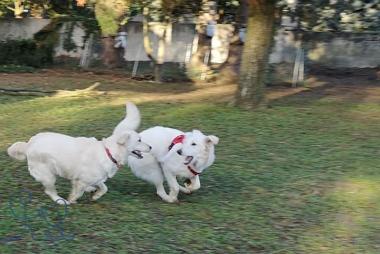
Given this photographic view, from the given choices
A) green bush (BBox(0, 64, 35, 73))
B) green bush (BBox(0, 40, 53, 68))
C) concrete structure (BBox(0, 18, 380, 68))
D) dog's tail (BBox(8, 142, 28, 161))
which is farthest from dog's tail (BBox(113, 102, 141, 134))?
green bush (BBox(0, 40, 53, 68))

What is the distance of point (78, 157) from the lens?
5.66 meters

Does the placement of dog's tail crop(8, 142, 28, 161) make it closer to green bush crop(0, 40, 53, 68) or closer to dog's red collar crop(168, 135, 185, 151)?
dog's red collar crop(168, 135, 185, 151)

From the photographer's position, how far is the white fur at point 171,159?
5922 millimetres

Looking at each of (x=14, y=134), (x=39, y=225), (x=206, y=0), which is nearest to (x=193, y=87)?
(x=206, y=0)

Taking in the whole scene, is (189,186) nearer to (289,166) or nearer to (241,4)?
(289,166)

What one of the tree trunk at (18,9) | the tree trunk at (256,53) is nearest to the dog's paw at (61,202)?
the tree trunk at (256,53)

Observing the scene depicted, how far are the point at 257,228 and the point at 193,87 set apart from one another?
11.5 meters

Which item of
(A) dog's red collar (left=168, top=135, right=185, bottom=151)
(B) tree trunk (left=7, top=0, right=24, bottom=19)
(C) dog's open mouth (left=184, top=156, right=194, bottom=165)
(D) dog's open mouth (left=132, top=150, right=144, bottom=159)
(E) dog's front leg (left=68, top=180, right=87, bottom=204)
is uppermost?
(B) tree trunk (left=7, top=0, right=24, bottom=19)

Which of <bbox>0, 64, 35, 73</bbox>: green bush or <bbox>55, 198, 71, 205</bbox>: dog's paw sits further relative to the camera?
<bbox>0, 64, 35, 73</bbox>: green bush

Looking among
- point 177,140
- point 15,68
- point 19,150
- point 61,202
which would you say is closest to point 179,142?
point 177,140

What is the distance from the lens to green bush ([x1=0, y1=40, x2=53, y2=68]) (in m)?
21.4

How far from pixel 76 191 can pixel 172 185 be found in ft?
3.06

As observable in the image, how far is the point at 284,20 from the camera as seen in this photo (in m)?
21.1

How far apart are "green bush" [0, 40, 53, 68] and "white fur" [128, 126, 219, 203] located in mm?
15940
